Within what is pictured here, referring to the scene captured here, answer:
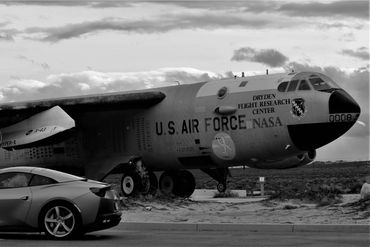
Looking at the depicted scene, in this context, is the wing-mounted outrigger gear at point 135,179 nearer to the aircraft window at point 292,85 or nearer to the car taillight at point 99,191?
the aircraft window at point 292,85

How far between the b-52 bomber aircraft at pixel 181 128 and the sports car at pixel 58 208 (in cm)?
979

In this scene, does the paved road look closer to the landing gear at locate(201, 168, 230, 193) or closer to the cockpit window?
the cockpit window

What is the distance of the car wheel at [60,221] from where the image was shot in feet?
44.8

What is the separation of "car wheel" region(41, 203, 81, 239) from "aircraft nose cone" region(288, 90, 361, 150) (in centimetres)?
1018

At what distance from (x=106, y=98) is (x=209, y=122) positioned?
144 inches

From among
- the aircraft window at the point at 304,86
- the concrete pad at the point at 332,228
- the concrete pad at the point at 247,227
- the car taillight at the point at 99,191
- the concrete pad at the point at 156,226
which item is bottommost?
the concrete pad at the point at 332,228

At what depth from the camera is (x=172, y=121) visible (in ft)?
83.1

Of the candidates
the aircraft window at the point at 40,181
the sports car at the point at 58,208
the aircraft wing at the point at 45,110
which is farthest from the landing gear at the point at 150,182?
the sports car at the point at 58,208

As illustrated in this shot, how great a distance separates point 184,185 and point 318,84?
6.74 metres

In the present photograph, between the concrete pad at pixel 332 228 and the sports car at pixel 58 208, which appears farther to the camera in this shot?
the concrete pad at pixel 332 228

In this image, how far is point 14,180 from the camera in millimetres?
14328

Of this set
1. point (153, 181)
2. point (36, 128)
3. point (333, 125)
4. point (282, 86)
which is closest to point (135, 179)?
point (153, 181)

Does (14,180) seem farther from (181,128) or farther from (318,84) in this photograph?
(181,128)

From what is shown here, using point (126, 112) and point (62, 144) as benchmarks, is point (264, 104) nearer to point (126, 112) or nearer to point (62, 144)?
point (126, 112)
